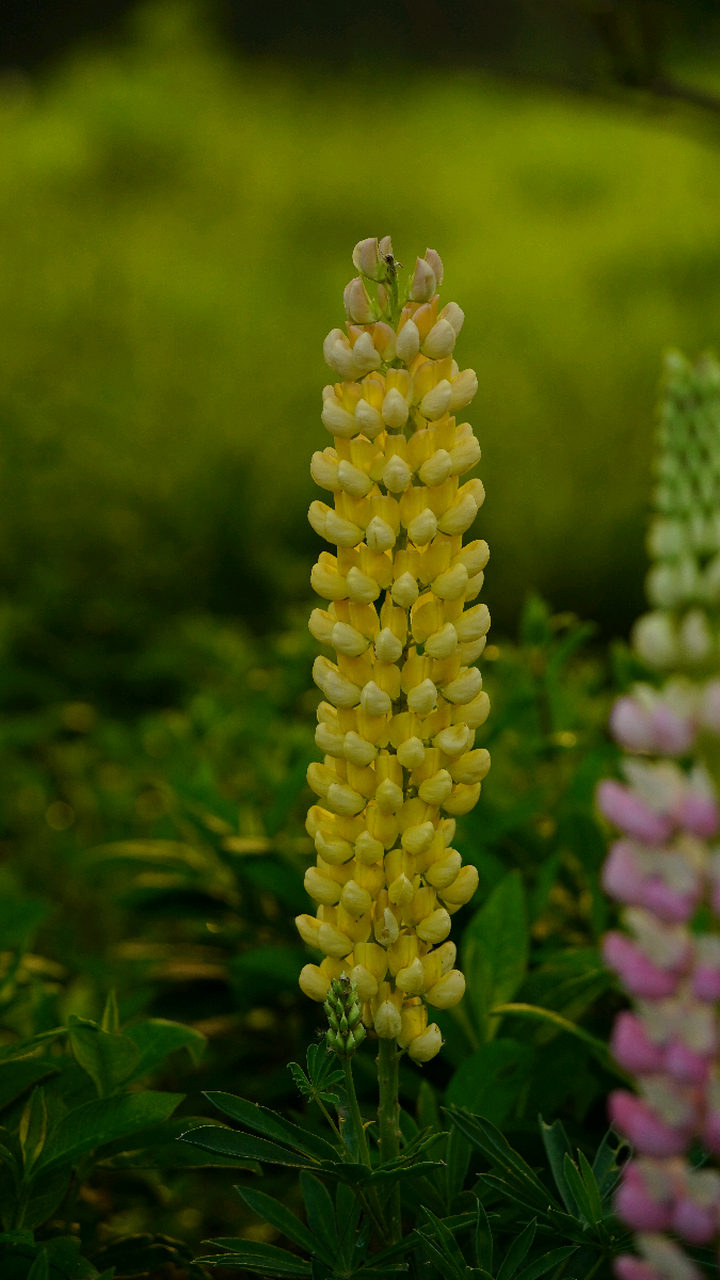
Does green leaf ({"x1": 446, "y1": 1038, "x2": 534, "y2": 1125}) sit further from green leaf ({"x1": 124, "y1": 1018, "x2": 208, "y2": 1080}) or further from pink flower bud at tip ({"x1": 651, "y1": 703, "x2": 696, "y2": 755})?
pink flower bud at tip ({"x1": 651, "y1": 703, "x2": 696, "y2": 755})

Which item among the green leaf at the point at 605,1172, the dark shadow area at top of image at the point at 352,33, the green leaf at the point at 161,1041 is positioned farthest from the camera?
the dark shadow area at top of image at the point at 352,33

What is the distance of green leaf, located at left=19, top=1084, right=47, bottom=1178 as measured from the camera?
2.31 ft

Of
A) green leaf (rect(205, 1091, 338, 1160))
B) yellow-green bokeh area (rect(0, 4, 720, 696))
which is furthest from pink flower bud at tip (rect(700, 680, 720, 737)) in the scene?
yellow-green bokeh area (rect(0, 4, 720, 696))

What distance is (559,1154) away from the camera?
684 millimetres

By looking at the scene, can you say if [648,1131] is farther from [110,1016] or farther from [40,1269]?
[110,1016]

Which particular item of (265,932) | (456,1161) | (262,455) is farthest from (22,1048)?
(262,455)

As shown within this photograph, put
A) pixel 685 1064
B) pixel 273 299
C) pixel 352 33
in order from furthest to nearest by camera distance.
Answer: pixel 352 33, pixel 273 299, pixel 685 1064

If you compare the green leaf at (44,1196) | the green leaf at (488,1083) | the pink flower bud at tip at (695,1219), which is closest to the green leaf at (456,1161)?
the green leaf at (488,1083)

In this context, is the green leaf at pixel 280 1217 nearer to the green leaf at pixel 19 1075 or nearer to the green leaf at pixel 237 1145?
the green leaf at pixel 237 1145

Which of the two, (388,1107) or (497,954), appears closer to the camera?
(388,1107)

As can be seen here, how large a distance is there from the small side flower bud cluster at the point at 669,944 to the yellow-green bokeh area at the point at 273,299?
186 centimetres

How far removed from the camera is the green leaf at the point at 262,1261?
24.0 inches

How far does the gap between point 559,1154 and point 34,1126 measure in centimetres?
31

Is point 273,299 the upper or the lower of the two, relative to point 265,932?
upper
